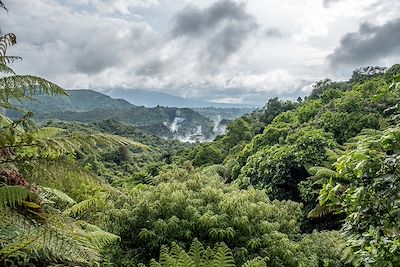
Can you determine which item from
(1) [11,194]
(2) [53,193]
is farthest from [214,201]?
(1) [11,194]

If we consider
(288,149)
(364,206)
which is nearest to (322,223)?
(288,149)

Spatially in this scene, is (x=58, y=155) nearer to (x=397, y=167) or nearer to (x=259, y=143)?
(x=397, y=167)

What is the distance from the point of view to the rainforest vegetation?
2.29 meters

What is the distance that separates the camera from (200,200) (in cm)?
859

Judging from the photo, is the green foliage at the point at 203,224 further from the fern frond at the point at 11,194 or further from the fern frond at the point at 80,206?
the fern frond at the point at 11,194

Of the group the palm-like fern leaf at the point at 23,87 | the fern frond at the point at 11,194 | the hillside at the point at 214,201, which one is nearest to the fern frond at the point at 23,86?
the palm-like fern leaf at the point at 23,87

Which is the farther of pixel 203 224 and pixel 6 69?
pixel 203 224

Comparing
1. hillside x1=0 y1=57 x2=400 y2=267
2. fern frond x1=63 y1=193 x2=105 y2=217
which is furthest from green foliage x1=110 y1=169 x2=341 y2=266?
fern frond x1=63 y1=193 x2=105 y2=217

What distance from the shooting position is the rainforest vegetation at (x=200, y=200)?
2293mm

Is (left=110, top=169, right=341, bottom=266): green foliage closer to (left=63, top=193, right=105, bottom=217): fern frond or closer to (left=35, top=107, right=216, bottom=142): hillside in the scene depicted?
(left=63, top=193, right=105, bottom=217): fern frond

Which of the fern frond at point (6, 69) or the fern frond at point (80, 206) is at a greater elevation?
the fern frond at point (6, 69)

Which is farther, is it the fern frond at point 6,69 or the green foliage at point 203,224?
the green foliage at point 203,224

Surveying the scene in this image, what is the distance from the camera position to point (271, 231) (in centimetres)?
841

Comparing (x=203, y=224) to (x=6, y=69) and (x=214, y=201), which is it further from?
(x=6, y=69)
